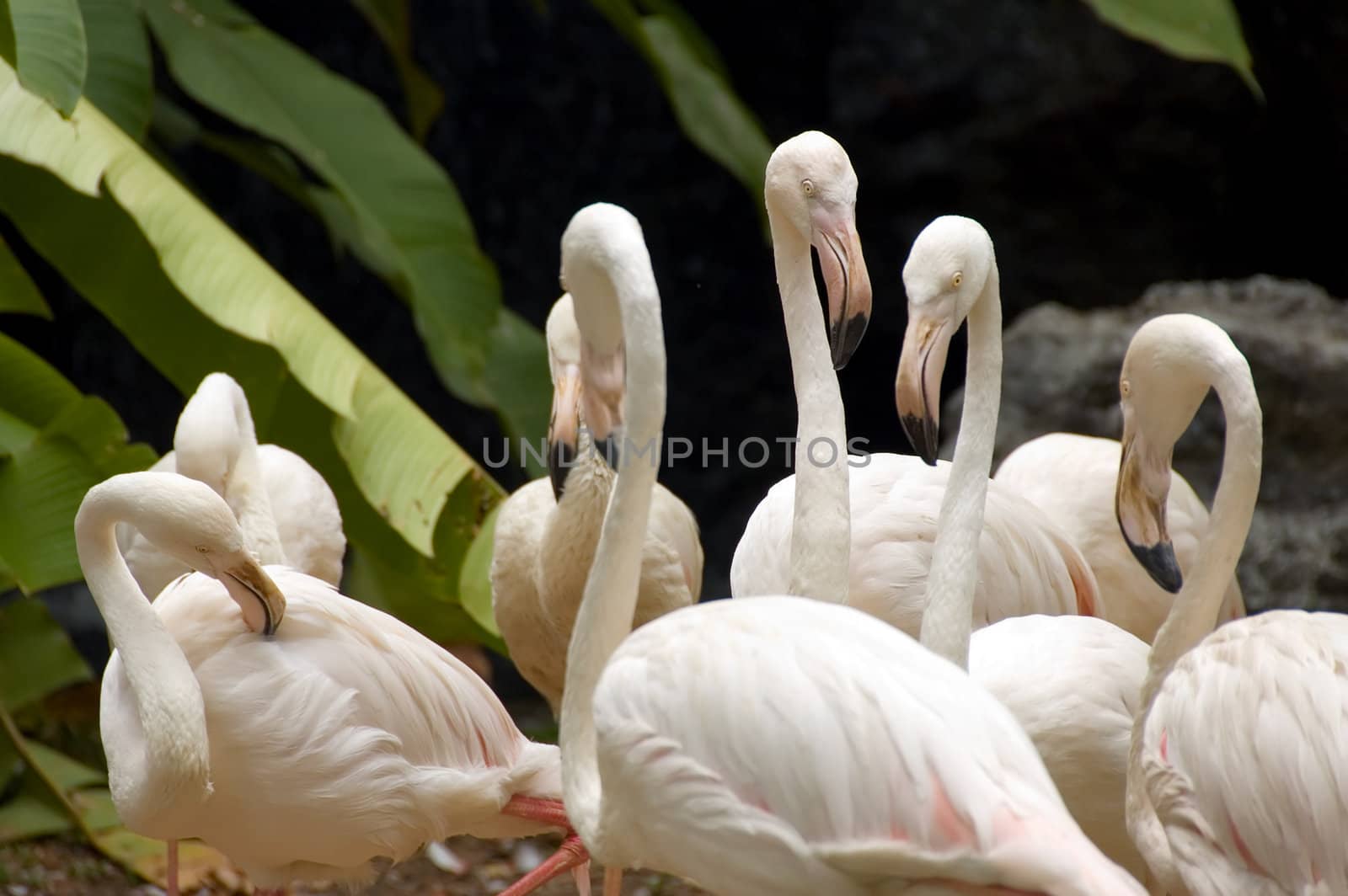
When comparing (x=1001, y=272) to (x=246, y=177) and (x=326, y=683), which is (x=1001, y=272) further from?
(x=326, y=683)

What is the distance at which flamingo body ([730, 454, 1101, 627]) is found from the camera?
389 centimetres

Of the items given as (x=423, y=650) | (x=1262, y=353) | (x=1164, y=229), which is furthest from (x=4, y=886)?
(x=1164, y=229)

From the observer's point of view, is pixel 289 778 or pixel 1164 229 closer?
pixel 289 778

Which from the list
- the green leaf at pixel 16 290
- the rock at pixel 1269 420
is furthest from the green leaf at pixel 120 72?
the rock at pixel 1269 420

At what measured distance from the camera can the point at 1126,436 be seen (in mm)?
3223

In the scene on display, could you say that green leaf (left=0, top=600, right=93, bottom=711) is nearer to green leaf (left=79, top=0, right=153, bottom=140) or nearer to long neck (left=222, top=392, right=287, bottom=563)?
long neck (left=222, top=392, right=287, bottom=563)

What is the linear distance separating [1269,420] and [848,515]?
3.50m

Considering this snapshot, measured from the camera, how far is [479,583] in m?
4.83

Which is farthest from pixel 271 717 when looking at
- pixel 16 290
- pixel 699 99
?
pixel 699 99

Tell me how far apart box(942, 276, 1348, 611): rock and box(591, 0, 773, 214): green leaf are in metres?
1.28

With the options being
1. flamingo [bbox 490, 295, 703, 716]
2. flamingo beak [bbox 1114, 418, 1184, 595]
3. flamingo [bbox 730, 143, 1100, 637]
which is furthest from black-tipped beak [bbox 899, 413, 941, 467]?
flamingo [bbox 490, 295, 703, 716]

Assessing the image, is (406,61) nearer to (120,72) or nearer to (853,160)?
(120,72)

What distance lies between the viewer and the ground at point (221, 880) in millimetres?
5117

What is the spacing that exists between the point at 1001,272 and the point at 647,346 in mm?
6552
